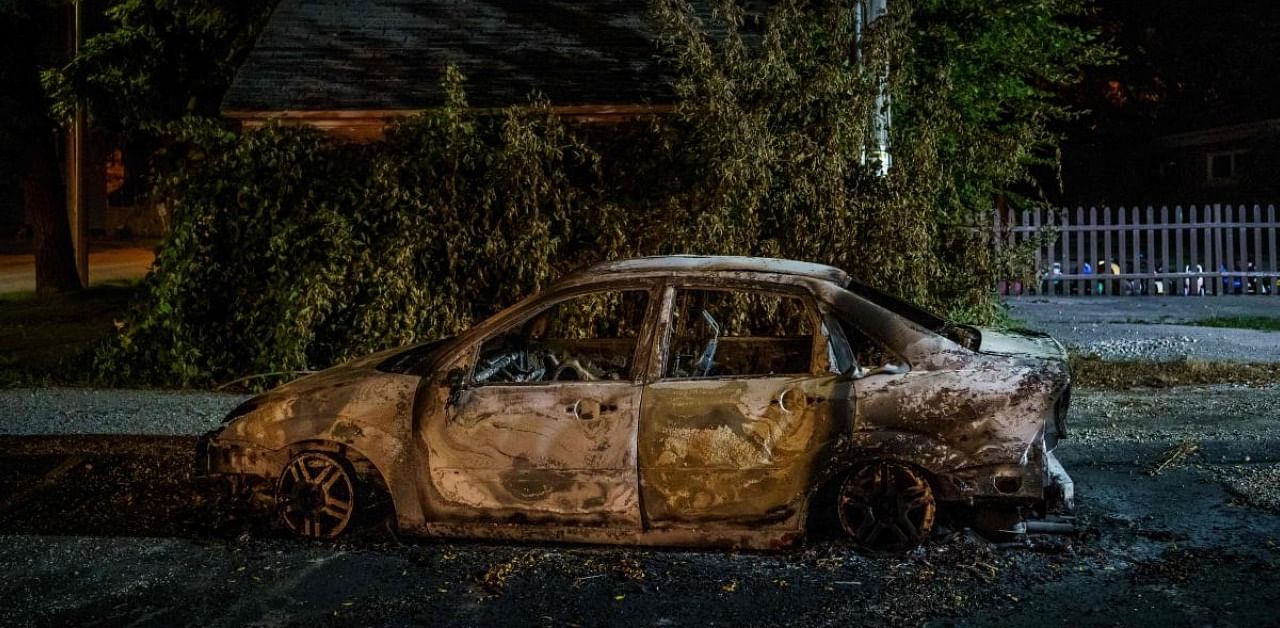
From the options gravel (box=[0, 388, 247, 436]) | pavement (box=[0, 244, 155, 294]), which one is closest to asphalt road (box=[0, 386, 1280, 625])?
gravel (box=[0, 388, 247, 436])

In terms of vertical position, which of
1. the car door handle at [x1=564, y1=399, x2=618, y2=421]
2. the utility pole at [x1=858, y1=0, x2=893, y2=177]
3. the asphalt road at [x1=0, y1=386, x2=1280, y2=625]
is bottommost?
the asphalt road at [x1=0, y1=386, x2=1280, y2=625]

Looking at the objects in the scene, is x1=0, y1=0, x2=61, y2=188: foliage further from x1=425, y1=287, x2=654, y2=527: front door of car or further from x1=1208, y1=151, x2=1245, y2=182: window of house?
x1=1208, y1=151, x2=1245, y2=182: window of house

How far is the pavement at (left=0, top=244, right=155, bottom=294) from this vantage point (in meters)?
25.2

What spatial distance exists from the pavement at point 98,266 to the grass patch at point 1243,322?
15.2 metres


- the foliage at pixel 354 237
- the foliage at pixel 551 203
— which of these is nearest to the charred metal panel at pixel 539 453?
the foliage at pixel 551 203

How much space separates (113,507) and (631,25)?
30.7 feet

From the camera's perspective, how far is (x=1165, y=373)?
11578mm

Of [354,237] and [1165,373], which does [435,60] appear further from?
[1165,373]

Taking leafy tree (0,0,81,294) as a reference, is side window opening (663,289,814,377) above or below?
below

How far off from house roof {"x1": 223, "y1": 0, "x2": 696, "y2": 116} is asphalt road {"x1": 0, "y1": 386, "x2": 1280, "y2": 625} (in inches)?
272

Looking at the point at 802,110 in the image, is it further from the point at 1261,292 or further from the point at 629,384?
the point at 1261,292

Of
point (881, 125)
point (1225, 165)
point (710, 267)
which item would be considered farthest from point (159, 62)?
point (1225, 165)

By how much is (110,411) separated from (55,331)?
6999mm

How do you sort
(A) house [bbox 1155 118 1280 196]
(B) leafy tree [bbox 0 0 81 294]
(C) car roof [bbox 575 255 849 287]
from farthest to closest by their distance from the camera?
(A) house [bbox 1155 118 1280 196], (B) leafy tree [bbox 0 0 81 294], (C) car roof [bbox 575 255 849 287]
